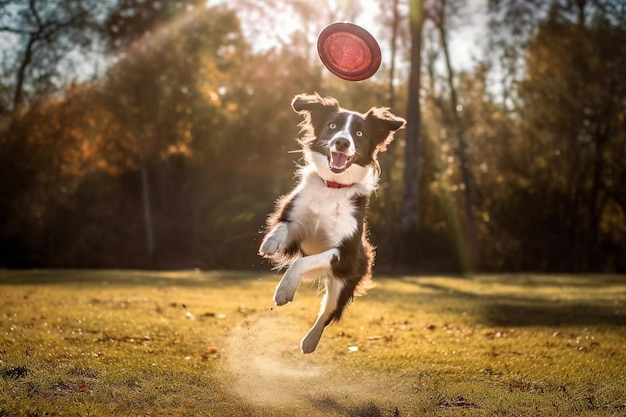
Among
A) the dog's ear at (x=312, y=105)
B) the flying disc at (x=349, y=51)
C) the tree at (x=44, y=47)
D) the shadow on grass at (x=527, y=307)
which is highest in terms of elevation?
the tree at (x=44, y=47)

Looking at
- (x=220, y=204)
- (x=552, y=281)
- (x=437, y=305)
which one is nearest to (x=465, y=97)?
(x=220, y=204)

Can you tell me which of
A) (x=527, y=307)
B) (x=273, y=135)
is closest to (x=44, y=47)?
(x=273, y=135)

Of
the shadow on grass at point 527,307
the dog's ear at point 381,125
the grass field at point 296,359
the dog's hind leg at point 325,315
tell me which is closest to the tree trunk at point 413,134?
the shadow on grass at point 527,307

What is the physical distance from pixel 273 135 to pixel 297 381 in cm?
2776

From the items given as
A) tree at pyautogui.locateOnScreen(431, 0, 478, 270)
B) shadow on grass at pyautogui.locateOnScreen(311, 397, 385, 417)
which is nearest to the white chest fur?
shadow on grass at pyautogui.locateOnScreen(311, 397, 385, 417)

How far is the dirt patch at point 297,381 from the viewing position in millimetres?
5402

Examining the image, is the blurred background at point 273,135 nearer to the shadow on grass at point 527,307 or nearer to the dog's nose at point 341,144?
the shadow on grass at point 527,307

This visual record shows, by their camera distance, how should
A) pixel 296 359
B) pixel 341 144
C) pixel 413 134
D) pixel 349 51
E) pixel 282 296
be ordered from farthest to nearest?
pixel 413 134, pixel 349 51, pixel 296 359, pixel 341 144, pixel 282 296

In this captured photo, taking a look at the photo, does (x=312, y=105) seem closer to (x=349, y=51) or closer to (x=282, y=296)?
(x=349, y=51)

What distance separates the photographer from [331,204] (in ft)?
22.9

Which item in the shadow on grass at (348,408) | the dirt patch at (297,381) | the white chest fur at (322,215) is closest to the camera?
the shadow on grass at (348,408)

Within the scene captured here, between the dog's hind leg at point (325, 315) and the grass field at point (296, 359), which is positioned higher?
the dog's hind leg at point (325, 315)

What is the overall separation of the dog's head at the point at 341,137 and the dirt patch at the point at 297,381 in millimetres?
1846

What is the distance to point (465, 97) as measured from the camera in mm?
38688
